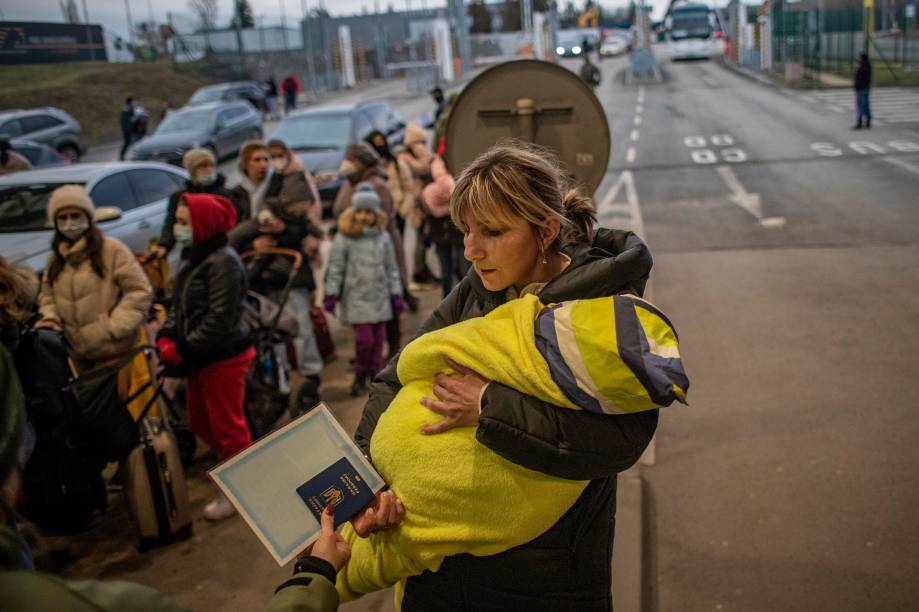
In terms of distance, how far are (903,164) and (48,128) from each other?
18.5 m

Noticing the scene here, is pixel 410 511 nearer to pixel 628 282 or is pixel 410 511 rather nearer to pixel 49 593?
pixel 628 282

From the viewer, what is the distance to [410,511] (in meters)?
2.16

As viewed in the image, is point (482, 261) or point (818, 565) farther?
point (818, 565)

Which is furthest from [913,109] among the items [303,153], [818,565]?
[818,565]

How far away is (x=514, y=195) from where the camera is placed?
7.31 ft

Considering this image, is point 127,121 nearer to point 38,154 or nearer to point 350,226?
point 38,154

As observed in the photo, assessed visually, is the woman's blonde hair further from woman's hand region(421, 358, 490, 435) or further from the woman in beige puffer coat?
the woman in beige puffer coat

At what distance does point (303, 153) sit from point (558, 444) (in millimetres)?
14290

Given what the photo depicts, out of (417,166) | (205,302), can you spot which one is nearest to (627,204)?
(417,166)

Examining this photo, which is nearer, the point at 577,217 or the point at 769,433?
the point at 577,217

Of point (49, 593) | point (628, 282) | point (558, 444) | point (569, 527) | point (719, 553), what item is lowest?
point (719, 553)

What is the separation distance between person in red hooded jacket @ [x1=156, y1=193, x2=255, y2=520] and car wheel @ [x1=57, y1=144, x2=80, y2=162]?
18.1m

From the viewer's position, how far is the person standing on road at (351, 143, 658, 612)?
1.98 metres

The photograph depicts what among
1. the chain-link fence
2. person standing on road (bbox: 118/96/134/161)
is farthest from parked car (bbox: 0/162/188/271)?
the chain-link fence
